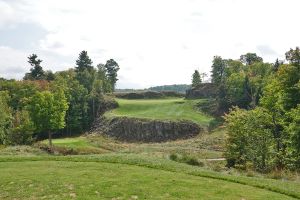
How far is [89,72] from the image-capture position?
398 feet

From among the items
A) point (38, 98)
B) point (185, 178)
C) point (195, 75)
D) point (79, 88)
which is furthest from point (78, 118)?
point (185, 178)

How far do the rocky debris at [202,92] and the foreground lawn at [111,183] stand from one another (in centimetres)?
8988

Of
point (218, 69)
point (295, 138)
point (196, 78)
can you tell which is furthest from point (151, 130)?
point (295, 138)

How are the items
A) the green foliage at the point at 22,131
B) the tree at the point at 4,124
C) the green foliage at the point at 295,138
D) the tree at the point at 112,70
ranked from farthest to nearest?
Result: the tree at the point at 112,70 < the green foliage at the point at 22,131 < the tree at the point at 4,124 < the green foliage at the point at 295,138

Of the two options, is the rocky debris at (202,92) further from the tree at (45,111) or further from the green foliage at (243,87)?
the tree at (45,111)

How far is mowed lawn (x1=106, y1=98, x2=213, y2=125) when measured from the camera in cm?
9894

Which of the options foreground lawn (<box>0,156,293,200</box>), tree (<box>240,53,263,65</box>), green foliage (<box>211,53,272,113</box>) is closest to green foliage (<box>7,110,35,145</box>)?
foreground lawn (<box>0,156,293,200</box>)

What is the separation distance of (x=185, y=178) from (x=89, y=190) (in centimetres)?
682

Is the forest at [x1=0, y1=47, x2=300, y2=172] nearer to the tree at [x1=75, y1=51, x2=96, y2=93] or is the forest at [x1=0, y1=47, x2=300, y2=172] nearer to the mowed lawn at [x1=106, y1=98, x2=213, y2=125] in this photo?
the tree at [x1=75, y1=51, x2=96, y2=93]

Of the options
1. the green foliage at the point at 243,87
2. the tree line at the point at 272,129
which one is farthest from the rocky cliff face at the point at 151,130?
the tree line at the point at 272,129

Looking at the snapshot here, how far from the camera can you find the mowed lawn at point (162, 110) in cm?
9894

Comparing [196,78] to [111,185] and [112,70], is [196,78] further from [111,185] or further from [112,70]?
[111,185]

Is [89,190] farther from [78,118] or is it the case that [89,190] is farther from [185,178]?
[78,118]

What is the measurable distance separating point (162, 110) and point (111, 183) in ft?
268
